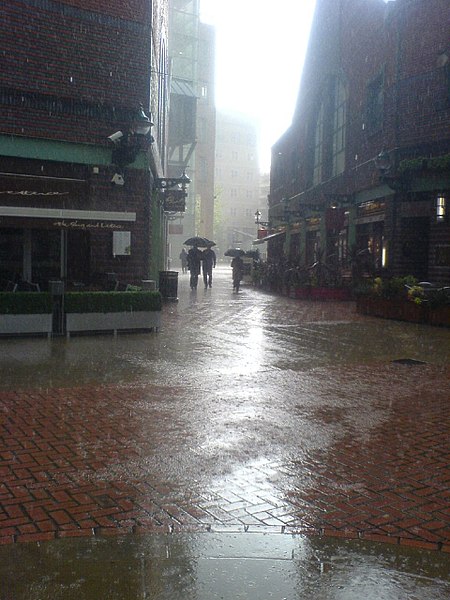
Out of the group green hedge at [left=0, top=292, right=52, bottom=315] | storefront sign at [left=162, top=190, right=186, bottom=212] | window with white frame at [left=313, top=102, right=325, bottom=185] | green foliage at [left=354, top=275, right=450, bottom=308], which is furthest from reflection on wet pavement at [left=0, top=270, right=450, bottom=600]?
window with white frame at [left=313, top=102, right=325, bottom=185]

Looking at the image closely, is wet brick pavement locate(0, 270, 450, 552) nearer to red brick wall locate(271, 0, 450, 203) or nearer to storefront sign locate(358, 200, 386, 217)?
red brick wall locate(271, 0, 450, 203)

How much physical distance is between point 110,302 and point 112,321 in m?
0.36

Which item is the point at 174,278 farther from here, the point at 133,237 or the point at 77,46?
the point at 77,46

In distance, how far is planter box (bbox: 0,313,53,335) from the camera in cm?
1141

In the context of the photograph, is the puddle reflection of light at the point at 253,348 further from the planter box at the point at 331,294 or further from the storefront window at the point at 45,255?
the planter box at the point at 331,294

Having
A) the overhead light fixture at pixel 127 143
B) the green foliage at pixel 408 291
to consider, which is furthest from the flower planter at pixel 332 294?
the overhead light fixture at pixel 127 143

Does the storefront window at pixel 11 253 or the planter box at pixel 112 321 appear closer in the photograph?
the planter box at pixel 112 321

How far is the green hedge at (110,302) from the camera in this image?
11.8 meters

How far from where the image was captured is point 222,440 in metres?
5.95

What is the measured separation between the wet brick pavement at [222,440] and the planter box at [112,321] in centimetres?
62

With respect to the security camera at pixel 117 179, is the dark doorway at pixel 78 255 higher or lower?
lower

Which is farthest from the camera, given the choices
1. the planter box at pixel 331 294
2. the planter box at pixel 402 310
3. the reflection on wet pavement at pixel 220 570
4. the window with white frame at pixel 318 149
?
the window with white frame at pixel 318 149

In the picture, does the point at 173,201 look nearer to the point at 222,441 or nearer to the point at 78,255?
the point at 78,255

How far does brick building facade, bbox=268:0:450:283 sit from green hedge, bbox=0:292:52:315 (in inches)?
489
